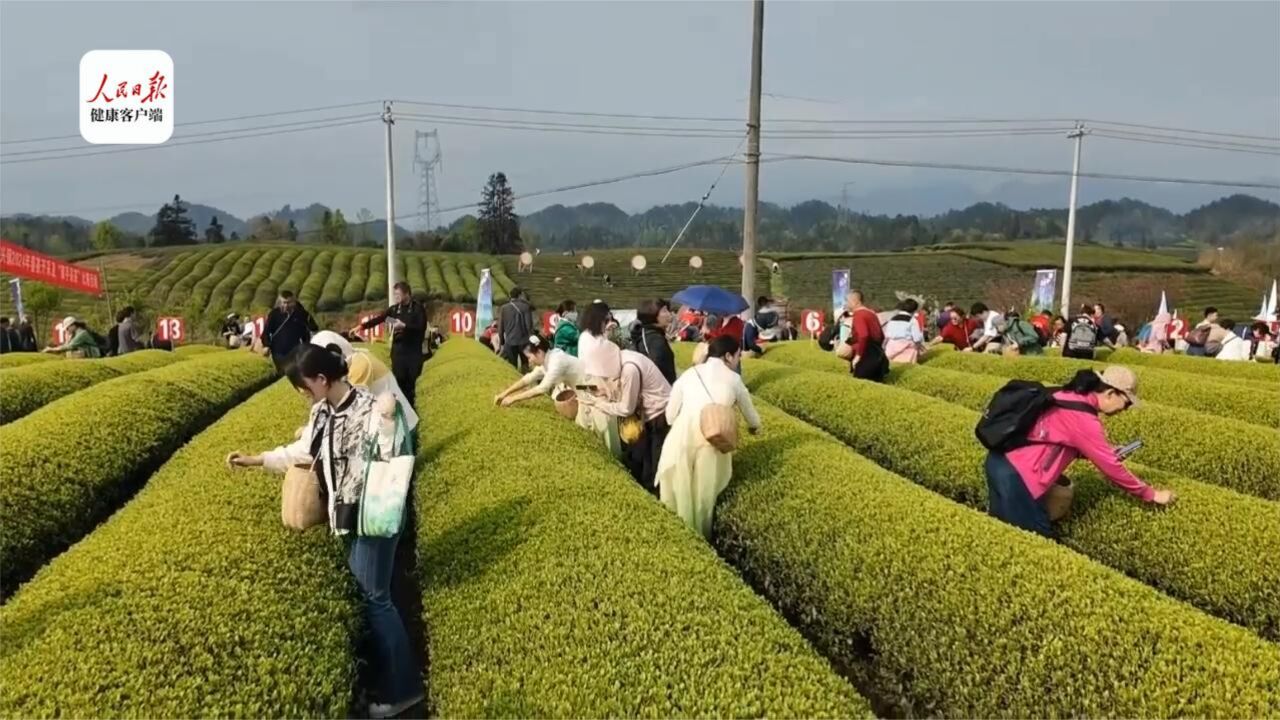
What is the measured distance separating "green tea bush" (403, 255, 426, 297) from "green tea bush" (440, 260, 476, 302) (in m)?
1.91

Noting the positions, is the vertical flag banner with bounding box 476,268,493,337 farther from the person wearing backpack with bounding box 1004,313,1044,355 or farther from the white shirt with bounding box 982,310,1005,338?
the person wearing backpack with bounding box 1004,313,1044,355

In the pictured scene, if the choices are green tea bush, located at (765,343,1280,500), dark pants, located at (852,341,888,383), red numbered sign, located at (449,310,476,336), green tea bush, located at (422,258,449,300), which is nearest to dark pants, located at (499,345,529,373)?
dark pants, located at (852,341,888,383)

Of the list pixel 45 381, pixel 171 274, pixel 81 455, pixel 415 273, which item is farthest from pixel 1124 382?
pixel 171 274

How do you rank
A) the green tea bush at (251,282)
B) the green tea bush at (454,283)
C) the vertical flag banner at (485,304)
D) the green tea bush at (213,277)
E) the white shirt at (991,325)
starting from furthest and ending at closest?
the green tea bush at (454,283) → the green tea bush at (213,277) → the green tea bush at (251,282) → the vertical flag banner at (485,304) → the white shirt at (991,325)

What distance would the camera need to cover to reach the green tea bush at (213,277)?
59944mm

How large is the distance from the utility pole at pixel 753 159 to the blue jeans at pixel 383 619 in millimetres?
14054

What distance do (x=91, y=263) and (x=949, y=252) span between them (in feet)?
259

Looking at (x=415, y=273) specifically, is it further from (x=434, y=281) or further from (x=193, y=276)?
(x=193, y=276)

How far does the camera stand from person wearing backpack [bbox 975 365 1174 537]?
17.3ft

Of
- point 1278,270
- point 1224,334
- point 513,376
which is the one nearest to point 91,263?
point 513,376

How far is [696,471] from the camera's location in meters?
6.71

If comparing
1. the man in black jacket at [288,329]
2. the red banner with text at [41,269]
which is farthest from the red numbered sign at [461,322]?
the red banner with text at [41,269]

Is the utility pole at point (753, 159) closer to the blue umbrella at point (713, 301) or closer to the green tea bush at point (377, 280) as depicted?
the blue umbrella at point (713, 301)

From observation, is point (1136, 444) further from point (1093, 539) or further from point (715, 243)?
point (715, 243)
